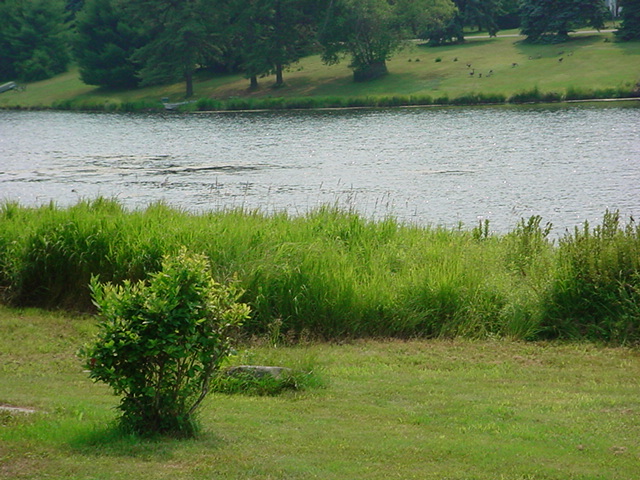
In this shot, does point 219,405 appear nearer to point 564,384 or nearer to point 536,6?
point 564,384

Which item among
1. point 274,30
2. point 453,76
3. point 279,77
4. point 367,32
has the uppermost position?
point 274,30

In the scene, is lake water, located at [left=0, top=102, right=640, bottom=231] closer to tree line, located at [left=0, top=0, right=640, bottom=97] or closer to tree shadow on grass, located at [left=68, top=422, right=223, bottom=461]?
tree shadow on grass, located at [left=68, top=422, right=223, bottom=461]

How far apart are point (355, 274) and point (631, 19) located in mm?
73592

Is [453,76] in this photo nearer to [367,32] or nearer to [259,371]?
[367,32]

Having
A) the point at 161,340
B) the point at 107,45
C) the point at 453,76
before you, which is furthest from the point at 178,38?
the point at 161,340

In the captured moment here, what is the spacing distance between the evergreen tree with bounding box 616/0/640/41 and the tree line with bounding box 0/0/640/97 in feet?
0.31

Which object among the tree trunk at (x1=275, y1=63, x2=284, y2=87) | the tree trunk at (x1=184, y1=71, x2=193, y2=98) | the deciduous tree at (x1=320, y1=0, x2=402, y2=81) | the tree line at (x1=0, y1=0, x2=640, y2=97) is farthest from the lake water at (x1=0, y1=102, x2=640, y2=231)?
the tree trunk at (x1=184, y1=71, x2=193, y2=98)

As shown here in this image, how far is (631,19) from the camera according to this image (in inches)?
3103

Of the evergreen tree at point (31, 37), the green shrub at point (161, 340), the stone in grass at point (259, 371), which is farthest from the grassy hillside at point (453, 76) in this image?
the green shrub at point (161, 340)

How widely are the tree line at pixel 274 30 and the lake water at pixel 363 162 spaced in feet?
47.6

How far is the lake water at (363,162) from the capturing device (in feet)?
99.3

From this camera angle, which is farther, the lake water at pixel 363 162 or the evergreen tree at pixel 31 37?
the evergreen tree at pixel 31 37

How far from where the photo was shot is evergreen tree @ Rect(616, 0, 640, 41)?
256ft

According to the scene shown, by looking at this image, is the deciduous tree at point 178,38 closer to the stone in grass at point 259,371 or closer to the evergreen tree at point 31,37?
the evergreen tree at point 31,37
